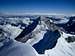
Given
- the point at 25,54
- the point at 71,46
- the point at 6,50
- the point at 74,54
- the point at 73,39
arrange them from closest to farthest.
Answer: the point at 25,54 → the point at 6,50 → the point at 74,54 → the point at 71,46 → the point at 73,39

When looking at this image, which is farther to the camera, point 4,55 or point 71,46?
point 71,46

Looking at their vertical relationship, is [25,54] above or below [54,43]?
above

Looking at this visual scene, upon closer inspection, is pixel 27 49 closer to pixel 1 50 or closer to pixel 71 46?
pixel 1 50

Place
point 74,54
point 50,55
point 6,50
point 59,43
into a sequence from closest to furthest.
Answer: point 6,50 < point 50,55 < point 74,54 < point 59,43

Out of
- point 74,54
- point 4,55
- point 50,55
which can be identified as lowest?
point 74,54

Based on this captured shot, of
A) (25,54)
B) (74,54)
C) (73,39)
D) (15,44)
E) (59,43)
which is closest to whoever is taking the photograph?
(25,54)

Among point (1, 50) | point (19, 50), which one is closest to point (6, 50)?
point (1, 50)

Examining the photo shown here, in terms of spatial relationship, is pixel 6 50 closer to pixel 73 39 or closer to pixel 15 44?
pixel 15 44

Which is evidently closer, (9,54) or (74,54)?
(9,54)

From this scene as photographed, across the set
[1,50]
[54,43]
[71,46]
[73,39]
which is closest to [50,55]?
[54,43]
